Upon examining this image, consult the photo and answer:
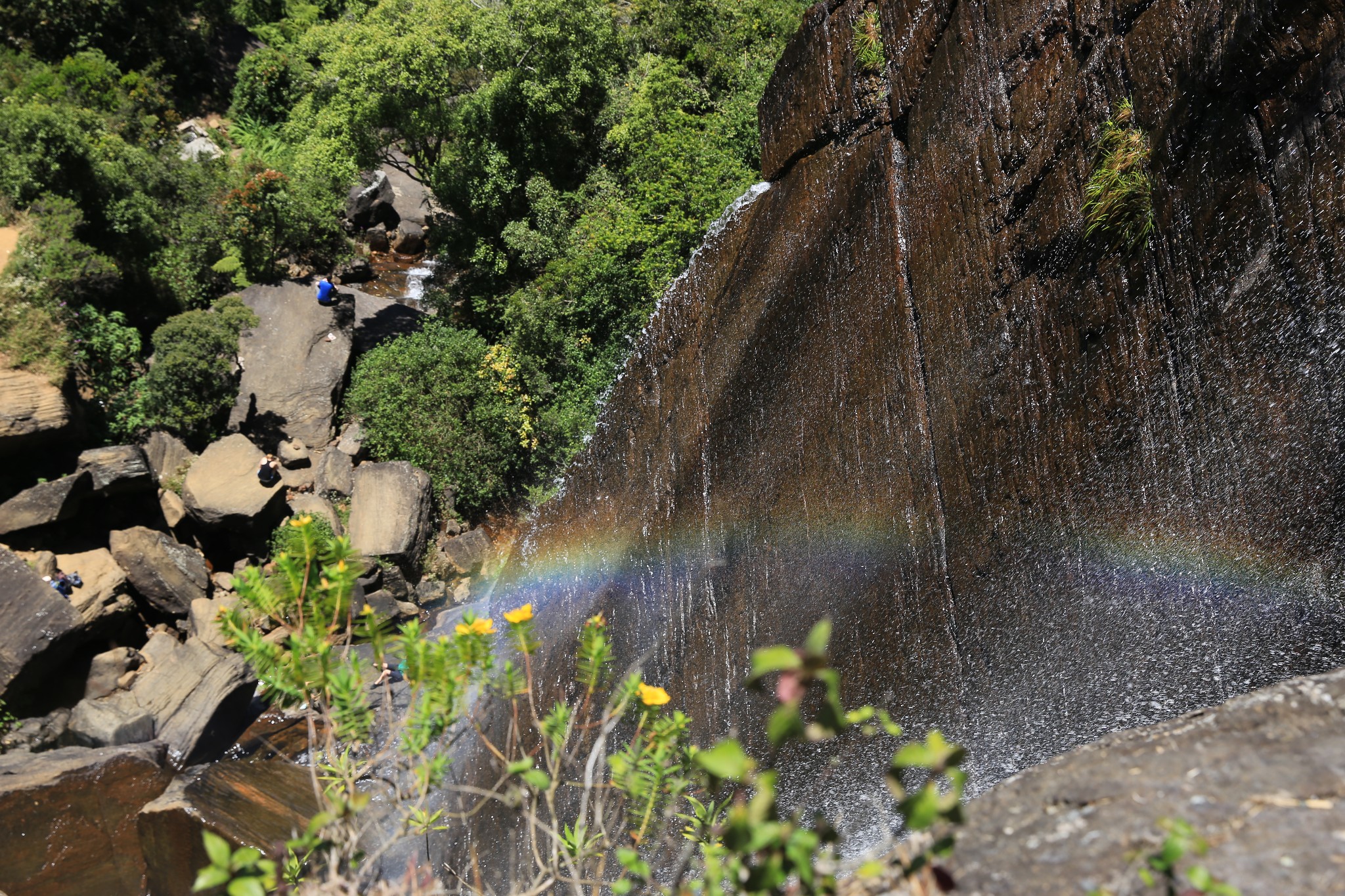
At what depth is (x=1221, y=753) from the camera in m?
1.47

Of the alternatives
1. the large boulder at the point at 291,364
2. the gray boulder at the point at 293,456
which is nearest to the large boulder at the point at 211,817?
the gray boulder at the point at 293,456

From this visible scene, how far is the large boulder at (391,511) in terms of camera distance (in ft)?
37.5

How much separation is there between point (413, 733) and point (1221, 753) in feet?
5.45

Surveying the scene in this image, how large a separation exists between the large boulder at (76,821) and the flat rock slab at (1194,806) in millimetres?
7807

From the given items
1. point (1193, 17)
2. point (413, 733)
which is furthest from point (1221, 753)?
point (1193, 17)

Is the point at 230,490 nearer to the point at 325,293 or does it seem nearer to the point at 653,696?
the point at 325,293

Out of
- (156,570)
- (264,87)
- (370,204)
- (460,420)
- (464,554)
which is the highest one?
(264,87)

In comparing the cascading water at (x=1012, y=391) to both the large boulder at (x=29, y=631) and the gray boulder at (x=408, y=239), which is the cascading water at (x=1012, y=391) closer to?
the large boulder at (x=29, y=631)

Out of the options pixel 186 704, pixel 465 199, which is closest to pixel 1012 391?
pixel 186 704

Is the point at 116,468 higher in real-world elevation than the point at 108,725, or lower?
higher

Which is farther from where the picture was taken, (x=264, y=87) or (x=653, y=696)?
(x=264, y=87)

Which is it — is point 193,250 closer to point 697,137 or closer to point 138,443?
point 138,443

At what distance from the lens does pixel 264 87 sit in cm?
2180

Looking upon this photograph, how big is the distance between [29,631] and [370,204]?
1155 centimetres
